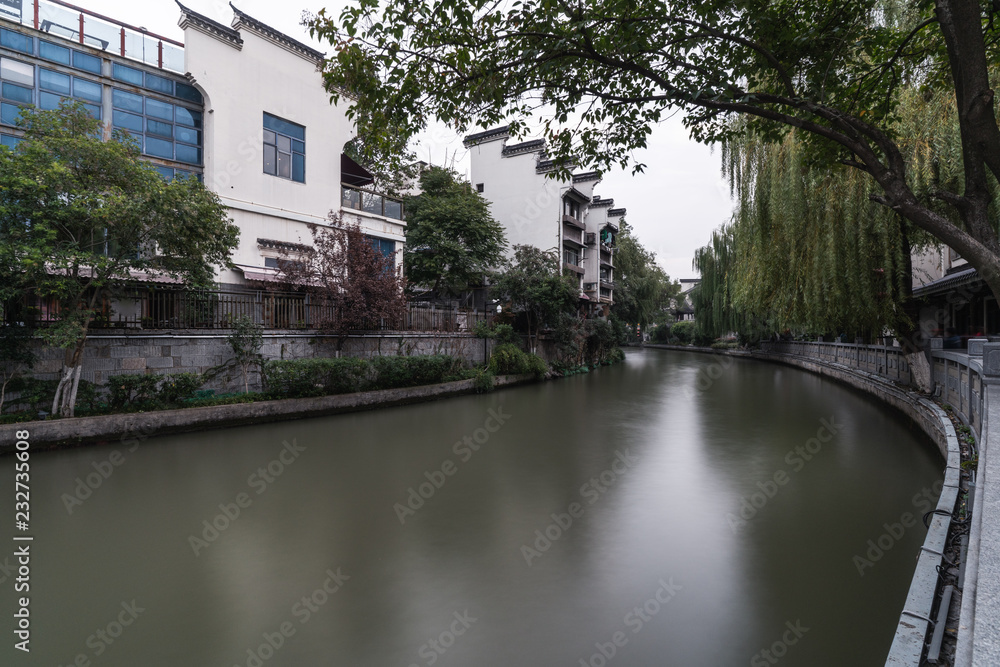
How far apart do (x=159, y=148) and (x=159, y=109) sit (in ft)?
3.40

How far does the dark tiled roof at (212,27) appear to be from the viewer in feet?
42.3

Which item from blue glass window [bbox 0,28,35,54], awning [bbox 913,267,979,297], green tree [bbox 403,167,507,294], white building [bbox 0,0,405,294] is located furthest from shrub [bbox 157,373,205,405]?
awning [bbox 913,267,979,297]

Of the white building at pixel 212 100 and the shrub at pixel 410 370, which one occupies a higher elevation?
the white building at pixel 212 100

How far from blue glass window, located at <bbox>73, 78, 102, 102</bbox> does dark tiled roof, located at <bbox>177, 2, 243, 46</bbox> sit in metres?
2.82

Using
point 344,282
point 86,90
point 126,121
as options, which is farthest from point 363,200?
point 86,90

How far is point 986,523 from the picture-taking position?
2434 mm

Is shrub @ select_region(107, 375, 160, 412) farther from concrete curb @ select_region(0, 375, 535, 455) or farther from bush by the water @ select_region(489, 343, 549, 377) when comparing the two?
bush by the water @ select_region(489, 343, 549, 377)

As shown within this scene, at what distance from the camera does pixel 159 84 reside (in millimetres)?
13672

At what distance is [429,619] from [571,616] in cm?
91

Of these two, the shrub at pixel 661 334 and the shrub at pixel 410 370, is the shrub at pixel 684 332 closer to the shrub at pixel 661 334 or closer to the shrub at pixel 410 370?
the shrub at pixel 661 334

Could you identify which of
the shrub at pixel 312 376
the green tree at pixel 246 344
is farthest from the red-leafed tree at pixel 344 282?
the green tree at pixel 246 344

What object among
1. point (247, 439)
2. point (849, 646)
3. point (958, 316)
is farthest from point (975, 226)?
point (958, 316)

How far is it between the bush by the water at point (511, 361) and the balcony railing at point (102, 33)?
12285 mm

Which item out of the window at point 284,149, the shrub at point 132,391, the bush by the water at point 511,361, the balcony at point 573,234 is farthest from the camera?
the balcony at point 573,234
